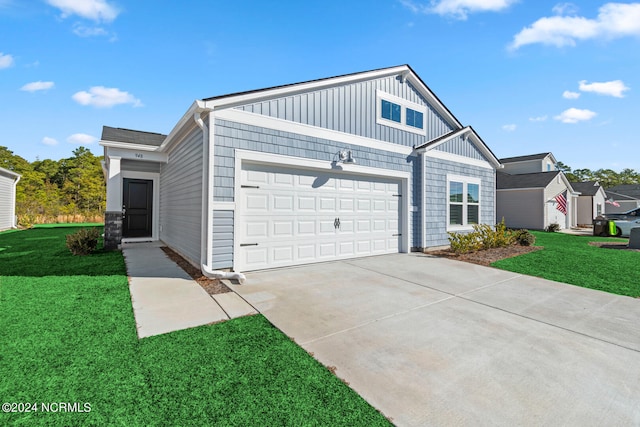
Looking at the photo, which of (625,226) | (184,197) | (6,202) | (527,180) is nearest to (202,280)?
(184,197)

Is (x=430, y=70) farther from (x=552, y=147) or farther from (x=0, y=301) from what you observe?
(x=552, y=147)

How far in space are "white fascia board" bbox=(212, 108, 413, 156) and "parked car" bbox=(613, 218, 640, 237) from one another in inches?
549

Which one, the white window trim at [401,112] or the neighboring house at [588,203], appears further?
the neighboring house at [588,203]

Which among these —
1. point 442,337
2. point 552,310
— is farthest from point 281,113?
point 552,310

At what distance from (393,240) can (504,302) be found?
13.8 feet

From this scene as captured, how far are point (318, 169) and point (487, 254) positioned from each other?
5.72 metres

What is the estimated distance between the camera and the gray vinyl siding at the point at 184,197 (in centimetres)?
593

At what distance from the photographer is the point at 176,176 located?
25.8 feet

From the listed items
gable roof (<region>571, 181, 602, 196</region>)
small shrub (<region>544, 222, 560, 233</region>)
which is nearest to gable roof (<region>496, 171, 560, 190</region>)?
small shrub (<region>544, 222, 560, 233</region>)

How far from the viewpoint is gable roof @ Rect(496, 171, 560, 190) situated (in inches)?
715

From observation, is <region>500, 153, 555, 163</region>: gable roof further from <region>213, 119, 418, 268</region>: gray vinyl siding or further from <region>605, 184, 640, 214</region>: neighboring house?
<region>213, 119, 418, 268</region>: gray vinyl siding

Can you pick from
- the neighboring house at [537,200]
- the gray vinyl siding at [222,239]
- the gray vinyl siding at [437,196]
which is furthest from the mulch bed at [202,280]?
the neighboring house at [537,200]

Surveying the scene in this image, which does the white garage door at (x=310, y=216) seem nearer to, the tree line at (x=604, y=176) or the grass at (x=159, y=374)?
the grass at (x=159, y=374)

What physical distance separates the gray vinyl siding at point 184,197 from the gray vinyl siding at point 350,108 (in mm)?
1783
